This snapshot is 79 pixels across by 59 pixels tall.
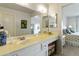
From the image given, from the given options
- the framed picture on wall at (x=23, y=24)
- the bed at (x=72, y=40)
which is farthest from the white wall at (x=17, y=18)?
the bed at (x=72, y=40)

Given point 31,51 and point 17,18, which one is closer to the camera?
point 31,51

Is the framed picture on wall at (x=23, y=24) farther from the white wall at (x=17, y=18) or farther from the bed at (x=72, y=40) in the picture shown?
the bed at (x=72, y=40)

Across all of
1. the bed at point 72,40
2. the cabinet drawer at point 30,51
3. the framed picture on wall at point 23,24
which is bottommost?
the bed at point 72,40

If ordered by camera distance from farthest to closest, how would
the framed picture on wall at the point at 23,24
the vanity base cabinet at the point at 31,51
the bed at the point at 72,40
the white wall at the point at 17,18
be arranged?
the bed at the point at 72,40 → the framed picture on wall at the point at 23,24 → the white wall at the point at 17,18 → the vanity base cabinet at the point at 31,51

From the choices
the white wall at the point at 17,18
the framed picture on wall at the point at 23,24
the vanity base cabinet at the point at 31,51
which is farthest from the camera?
the framed picture on wall at the point at 23,24

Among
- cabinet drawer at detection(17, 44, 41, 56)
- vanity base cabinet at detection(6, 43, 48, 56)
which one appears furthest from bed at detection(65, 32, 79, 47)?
cabinet drawer at detection(17, 44, 41, 56)

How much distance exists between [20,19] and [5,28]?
1.02 feet

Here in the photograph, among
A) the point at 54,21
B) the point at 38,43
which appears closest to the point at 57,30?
the point at 54,21

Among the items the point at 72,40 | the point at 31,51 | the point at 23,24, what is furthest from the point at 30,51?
the point at 72,40

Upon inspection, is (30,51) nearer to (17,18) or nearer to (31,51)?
(31,51)

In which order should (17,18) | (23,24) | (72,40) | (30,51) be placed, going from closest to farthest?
1. (30,51)
2. (17,18)
3. (23,24)
4. (72,40)

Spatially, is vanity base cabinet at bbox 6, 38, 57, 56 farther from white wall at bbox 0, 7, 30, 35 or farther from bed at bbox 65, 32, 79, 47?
bed at bbox 65, 32, 79, 47

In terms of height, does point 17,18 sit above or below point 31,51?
above

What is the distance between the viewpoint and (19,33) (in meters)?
1.88
